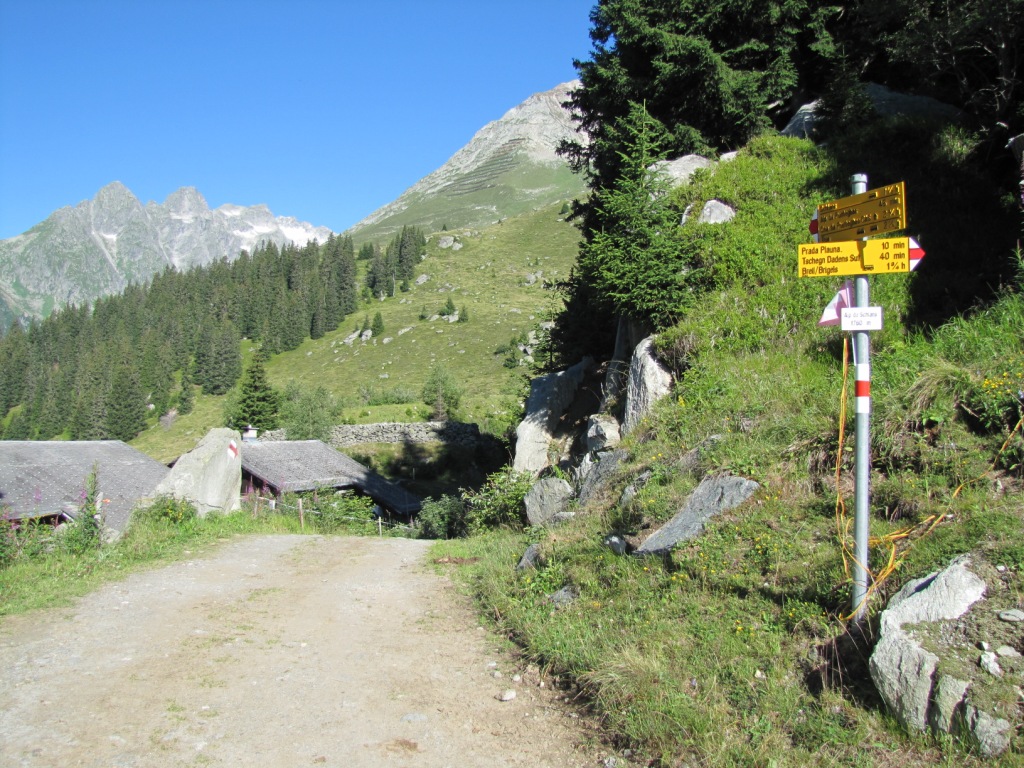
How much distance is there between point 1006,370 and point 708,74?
41.3 ft

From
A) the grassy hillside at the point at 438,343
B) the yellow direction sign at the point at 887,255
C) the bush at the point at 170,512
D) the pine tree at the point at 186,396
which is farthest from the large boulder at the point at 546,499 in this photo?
the pine tree at the point at 186,396

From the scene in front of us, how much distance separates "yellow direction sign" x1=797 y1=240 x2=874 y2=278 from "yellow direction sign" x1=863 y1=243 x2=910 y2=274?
0.16 ft

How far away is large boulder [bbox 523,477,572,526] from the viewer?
10.7 meters

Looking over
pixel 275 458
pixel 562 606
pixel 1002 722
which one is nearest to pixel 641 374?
pixel 562 606

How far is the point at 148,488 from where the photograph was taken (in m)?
28.4

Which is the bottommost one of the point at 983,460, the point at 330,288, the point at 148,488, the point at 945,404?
the point at 148,488

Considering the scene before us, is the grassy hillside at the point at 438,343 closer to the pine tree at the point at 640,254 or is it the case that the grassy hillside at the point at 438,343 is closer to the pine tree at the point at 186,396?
the pine tree at the point at 186,396

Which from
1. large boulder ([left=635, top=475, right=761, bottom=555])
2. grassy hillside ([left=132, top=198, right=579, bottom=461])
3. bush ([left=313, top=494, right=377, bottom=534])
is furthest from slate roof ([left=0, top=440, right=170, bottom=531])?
grassy hillside ([left=132, top=198, right=579, bottom=461])

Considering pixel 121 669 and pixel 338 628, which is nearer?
pixel 121 669

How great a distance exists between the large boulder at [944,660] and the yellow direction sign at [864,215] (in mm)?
2411

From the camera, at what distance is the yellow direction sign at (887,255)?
4.77 m

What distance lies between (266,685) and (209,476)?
996cm

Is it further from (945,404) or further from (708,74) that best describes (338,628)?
(708,74)

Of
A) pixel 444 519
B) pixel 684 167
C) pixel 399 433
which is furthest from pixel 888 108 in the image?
pixel 399 433
